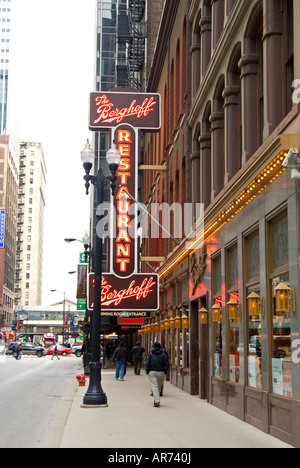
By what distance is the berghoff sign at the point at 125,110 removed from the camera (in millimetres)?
29250

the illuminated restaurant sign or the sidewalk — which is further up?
the illuminated restaurant sign

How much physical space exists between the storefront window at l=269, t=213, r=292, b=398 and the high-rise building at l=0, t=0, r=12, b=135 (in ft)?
461

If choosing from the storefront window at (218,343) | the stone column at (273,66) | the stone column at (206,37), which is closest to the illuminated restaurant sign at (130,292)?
the storefront window at (218,343)

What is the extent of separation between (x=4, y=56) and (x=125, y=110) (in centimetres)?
14117

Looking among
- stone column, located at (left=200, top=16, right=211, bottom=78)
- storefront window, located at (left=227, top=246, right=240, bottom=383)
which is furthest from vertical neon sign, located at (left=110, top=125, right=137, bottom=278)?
storefront window, located at (left=227, top=246, right=240, bottom=383)

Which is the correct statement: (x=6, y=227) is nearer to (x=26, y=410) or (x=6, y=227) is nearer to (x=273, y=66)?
(x=26, y=410)

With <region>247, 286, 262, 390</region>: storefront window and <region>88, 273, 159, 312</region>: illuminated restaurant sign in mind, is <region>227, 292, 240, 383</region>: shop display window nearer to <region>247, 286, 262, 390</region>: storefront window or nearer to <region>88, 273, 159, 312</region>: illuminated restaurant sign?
<region>247, 286, 262, 390</region>: storefront window

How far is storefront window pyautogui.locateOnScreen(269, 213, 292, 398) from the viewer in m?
10.8

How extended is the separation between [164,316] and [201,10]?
14937 millimetres

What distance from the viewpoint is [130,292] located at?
26641mm

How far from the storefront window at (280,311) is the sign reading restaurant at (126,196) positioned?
1448 cm

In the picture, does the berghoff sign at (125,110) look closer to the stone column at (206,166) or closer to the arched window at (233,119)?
the stone column at (206,166)

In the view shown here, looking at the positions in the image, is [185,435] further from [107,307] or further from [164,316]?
[164,316]

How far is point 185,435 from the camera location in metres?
11.5
